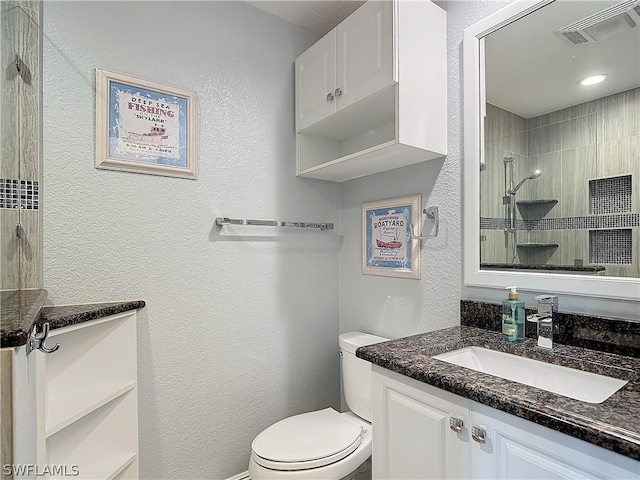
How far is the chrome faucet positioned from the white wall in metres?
1.15

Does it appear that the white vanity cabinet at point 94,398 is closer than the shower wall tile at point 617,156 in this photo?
No

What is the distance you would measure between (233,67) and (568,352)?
5.97 feet

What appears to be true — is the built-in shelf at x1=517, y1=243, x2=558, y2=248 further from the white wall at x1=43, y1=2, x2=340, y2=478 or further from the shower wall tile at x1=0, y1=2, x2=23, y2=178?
the shower wall tile at x1=0, y1=2, x2=23, y2=178

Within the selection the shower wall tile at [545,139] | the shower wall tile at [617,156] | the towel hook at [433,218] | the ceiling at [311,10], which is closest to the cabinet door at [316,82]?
the ceiling at [311,10]

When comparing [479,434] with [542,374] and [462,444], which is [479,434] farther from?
[542,374]

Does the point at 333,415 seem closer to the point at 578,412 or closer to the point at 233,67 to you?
the point at 578,412

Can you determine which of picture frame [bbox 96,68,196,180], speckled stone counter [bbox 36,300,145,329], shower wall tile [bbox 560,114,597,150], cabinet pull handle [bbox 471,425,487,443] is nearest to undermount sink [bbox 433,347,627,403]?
cabinet pull handle [bbox 471,425,487,443]

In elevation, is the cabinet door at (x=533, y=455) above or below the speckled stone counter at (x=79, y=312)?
below

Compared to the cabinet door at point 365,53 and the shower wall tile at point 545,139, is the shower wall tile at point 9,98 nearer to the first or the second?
the cabinet door at point 365,53

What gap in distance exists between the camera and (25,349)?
0.73 meters

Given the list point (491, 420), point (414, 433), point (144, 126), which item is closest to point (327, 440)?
point (414, 433)

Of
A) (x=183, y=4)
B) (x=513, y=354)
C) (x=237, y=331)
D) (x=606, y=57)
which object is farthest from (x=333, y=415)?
(x=183, y=4)

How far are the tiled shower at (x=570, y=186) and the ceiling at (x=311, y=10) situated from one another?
0.95 metres

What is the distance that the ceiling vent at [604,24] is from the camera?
3.55ft
